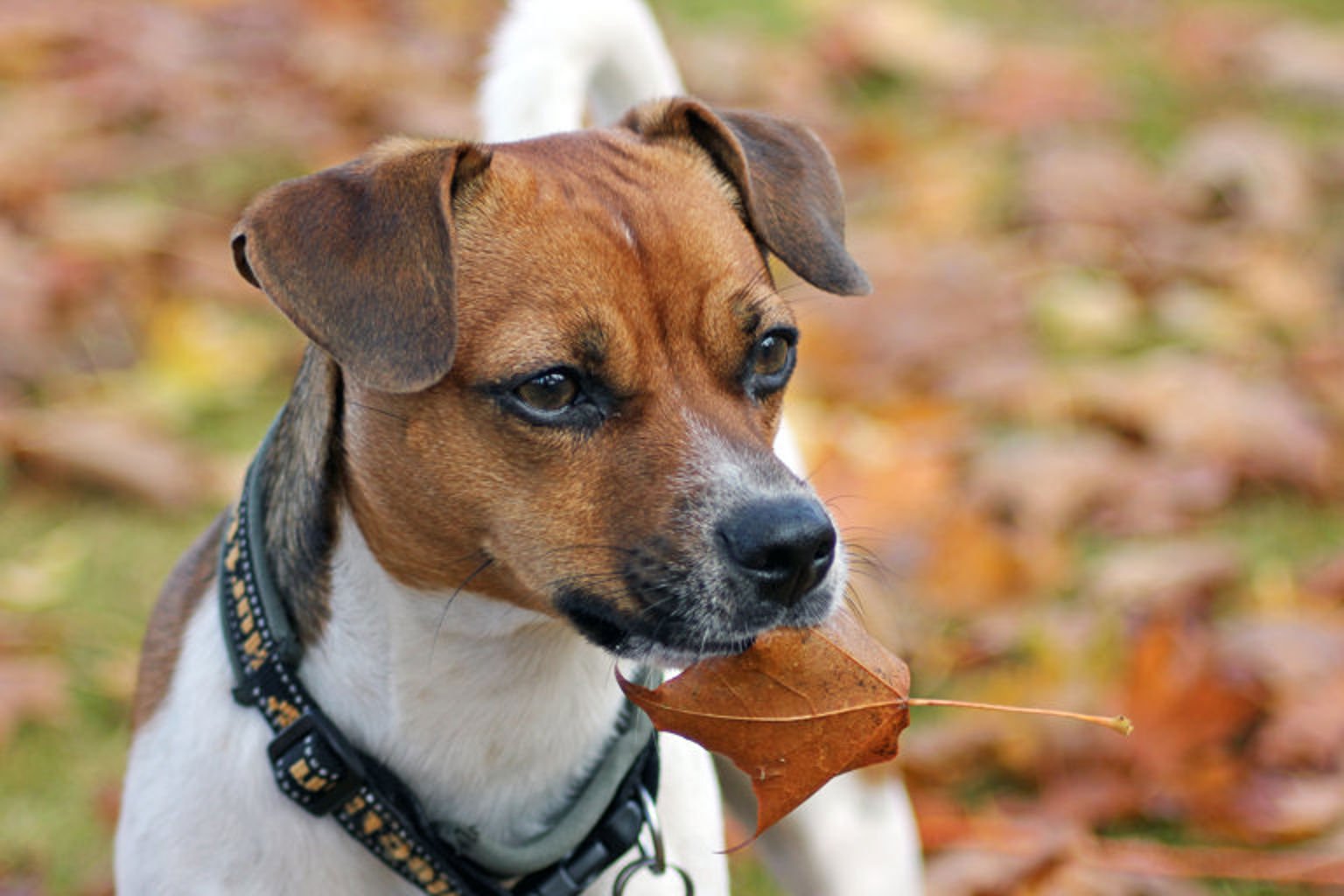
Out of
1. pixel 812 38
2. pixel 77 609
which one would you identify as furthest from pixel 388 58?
pixel 77 609

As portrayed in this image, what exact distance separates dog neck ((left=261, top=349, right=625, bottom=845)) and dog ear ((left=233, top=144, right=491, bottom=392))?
223 millimetres

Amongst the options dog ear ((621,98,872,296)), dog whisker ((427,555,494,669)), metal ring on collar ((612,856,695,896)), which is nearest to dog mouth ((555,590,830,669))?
dog whisker ((427,555,494,669))

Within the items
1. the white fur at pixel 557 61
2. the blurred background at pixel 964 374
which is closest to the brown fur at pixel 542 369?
the blurred background at pixel 964 374

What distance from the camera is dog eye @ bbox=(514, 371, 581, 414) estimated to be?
2.34m

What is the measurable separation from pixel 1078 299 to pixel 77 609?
3664mm

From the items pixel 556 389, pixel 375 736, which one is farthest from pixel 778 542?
pixel 375 736

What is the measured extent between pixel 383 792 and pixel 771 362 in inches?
34.0

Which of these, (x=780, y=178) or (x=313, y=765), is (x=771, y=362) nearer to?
(x=780, y=178)

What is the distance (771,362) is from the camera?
8.39 ft

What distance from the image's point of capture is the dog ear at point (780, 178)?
8.95 ft

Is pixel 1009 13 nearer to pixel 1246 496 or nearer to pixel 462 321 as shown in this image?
pixel 1246 496

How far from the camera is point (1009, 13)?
32.1 ft

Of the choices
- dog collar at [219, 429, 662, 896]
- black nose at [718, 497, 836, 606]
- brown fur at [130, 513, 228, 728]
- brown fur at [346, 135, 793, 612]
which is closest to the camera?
black nose at [718, 497, 836, 606]

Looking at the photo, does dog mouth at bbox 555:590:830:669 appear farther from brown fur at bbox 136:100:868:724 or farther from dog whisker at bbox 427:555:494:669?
dog whisker at bbox 427:555:494:669
